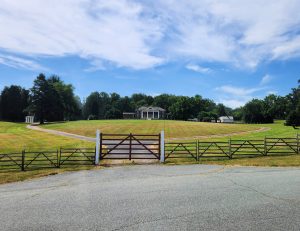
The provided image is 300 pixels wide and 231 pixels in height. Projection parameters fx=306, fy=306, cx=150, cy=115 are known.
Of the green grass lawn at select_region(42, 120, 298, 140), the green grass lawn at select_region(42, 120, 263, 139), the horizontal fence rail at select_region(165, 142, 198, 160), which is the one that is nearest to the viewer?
the horizontal fence rail at select_region(165, 142, 198, 160)

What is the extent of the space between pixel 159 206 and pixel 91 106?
539 ft

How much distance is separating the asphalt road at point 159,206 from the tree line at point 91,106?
2565 inches

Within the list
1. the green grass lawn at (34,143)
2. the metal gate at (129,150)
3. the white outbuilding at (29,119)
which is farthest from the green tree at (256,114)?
the metal gate at (129,150)

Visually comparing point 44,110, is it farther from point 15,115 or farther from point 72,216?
point 72,216

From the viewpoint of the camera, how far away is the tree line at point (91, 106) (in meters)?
100

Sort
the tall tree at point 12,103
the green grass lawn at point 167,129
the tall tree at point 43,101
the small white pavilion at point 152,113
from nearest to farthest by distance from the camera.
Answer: the green grass lawn at point 167,129 < the tall tree at point 43,101 < the tall tree at point 12,103 < the small white pavilion at point 152,113

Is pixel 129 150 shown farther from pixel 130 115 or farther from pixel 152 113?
pixel 130 115

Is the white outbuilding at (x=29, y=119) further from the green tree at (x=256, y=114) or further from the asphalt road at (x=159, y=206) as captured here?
the asphalt road at (x=159, y=206)

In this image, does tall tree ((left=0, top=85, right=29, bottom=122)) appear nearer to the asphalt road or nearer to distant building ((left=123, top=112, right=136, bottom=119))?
distant building ((left=123, top=112, right=136, bottom=119))

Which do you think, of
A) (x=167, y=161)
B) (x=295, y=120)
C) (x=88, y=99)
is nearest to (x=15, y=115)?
(x=88, y=99)

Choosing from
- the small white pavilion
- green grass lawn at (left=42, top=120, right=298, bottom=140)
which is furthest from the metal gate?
the small white pavilion

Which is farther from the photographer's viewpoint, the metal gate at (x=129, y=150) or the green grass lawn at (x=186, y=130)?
the green grass lawn at (x=186, y=130)

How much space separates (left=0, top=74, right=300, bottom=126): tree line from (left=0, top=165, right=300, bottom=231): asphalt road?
214 ft

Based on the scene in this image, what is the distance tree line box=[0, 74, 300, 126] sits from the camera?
3957 inches
